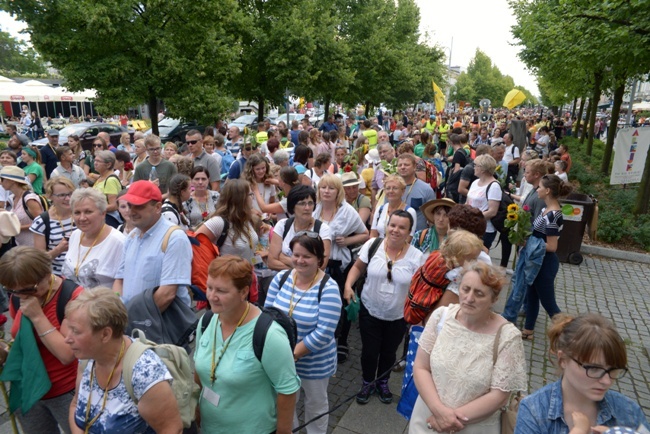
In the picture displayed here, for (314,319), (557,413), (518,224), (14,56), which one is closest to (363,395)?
(314,319)

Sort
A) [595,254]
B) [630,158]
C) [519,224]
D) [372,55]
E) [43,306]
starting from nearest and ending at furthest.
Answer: [43,306] < [519,224] < [595,254] < [630,158] < [372,55]

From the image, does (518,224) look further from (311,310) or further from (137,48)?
(137,48)

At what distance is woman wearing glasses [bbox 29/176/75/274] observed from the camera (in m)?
4.13

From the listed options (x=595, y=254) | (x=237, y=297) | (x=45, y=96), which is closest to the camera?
(x=237, y=297)

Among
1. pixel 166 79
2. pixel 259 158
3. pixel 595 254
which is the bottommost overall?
pixel 595 254

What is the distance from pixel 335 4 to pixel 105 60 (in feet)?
50.5

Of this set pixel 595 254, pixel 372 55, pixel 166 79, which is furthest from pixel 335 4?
pixel 595 254

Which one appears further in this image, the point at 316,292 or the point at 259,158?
the point at 259,158

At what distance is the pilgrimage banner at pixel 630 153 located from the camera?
1076 cm

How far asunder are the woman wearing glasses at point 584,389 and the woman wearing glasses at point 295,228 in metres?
2.25

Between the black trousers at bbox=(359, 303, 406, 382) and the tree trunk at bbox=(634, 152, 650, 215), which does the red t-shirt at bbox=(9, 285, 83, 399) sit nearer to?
the black trousers at bbox=(359, 303, 406, 382)

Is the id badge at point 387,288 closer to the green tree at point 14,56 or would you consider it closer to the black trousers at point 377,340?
the black trousers at point 377,340

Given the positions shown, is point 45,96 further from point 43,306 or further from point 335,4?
point 43,306

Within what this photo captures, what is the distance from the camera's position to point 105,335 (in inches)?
81.8
